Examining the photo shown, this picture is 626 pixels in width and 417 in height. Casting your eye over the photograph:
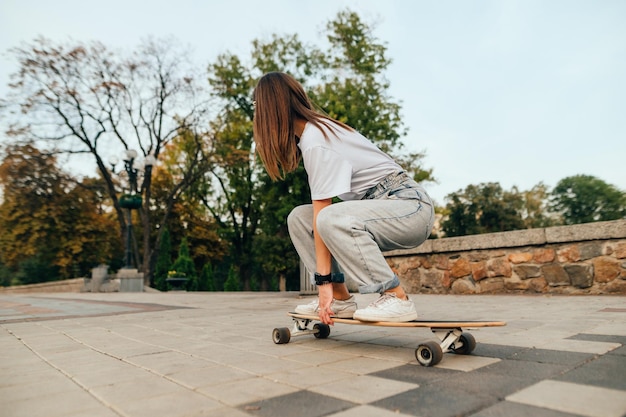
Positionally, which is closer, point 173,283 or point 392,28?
point 173,283

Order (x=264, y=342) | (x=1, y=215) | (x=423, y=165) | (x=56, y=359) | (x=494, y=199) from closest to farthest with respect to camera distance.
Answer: (x=56, y=359) → (x=264, y=342) → (x=1, y=215) → (x=423, y=165) → (x=494, y=199)

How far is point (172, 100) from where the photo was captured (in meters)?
21.4

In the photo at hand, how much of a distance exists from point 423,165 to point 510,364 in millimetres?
23002

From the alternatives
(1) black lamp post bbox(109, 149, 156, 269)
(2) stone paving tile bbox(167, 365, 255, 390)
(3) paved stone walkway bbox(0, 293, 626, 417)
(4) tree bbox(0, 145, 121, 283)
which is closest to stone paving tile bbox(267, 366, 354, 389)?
(3) paved stone walkway bbox(0, 293, 626, 417)

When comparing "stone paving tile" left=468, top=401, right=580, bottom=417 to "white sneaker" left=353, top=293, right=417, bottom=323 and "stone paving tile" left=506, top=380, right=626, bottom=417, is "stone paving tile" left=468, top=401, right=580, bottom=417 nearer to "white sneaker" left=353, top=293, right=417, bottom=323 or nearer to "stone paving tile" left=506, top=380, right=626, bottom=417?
"stone paving tile" left=506, top=380, right=626, bottom=417

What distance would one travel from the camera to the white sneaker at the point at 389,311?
6.20 ft

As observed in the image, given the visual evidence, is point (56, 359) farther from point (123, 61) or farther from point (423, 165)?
point (423, 165)

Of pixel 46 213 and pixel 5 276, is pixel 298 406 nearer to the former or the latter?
pixel 46 213

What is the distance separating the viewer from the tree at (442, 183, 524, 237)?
31.6m

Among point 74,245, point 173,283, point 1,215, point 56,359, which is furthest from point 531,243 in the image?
point 1,215

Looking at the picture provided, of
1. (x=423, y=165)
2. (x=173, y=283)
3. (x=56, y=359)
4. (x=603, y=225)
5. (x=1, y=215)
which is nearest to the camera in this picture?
(x=56, y=359)

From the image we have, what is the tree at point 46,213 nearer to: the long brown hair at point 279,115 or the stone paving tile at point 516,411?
the long brown hair at point 279,115

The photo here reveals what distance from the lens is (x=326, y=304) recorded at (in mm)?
2094

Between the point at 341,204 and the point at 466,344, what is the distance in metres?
0.88
